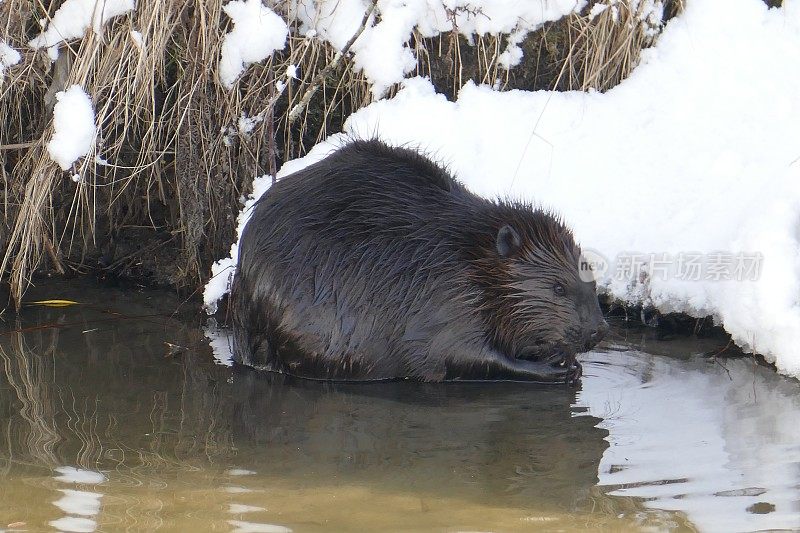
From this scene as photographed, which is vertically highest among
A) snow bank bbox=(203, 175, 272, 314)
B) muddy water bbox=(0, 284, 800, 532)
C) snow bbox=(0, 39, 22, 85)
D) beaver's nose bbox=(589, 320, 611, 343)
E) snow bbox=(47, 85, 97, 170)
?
snow bbox=(0, 39, 22, 85)

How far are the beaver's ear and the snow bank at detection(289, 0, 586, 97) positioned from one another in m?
1.20

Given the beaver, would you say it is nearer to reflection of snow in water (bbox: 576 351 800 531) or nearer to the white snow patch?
reflection of snow in water (bbox: 576 351 800 531)

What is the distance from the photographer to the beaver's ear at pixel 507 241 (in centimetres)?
383

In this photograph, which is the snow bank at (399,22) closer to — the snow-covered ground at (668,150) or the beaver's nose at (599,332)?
the snow-covered ground at (668,150)

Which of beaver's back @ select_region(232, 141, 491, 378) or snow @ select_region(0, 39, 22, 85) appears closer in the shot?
beaver's back @ select_region(232, 141, 491, 378)

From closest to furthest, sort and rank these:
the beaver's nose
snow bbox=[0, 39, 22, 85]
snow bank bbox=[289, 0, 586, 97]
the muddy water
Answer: the muddy water
the beaver's nose
snow bbox=[0, 39, 22, 85]
snow bank bbox=[289, 0, 586, 97]

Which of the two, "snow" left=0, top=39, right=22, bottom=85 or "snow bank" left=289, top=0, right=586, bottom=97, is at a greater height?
"snow bank" left=289, top=0, right=586, bottom=97

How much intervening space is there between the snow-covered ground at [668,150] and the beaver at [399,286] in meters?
0.48

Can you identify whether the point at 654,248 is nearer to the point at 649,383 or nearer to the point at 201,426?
the point at 649,383

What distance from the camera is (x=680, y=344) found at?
4.10 metres

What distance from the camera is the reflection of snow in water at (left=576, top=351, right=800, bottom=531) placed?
2.63 meters

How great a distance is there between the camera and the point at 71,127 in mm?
4363

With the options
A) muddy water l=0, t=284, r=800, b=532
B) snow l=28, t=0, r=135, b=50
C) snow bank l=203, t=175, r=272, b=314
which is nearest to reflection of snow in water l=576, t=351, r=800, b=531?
muddy water l=0, t=284, r=800, b=532

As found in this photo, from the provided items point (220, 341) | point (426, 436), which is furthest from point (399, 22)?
point (426, 436)
